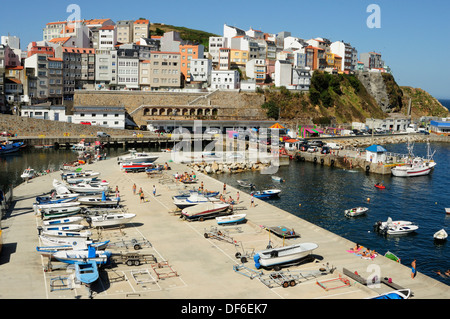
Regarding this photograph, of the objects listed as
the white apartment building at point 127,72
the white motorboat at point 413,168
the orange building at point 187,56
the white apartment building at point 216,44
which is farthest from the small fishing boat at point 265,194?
the white apartment building at point 216,44

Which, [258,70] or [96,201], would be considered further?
A: [258,70]

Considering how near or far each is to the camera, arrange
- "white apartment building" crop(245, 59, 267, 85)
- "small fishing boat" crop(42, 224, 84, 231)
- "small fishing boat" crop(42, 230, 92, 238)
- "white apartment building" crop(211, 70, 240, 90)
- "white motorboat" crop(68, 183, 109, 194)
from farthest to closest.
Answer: "white apartment building" crop(245, 59, 267, 85) < "white apartment building" crop(211, 70, 240, 90) < "white motorboat" crop(68, 183, 109, 194) < "small fishing boat" crop(42, 224, 84, 231) < "small fishing boat" crop(42, 230, 92, 238)

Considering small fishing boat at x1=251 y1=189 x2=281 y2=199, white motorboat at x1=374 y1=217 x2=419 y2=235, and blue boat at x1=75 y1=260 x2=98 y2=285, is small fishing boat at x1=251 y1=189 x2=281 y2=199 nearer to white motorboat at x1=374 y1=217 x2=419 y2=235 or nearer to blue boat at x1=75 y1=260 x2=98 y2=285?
white motorboat at x1=374 y1=217 x2=419 y2=235

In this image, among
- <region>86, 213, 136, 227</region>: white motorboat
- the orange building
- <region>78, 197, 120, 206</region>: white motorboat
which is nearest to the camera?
<region>86, 213, 136, 227</region>: white motorboat

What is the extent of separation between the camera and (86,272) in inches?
741

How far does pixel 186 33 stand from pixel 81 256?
431 ft

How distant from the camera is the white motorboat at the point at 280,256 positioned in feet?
66.1

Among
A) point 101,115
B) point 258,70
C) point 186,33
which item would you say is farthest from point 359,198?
point 186,33

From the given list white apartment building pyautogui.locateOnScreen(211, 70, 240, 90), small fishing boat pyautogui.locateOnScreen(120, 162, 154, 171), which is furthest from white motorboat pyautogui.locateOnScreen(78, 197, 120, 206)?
white apartment building pyautogui.locateOnScreen(211, 70, 240, 90)

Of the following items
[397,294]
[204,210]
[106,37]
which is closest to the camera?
[397,294]

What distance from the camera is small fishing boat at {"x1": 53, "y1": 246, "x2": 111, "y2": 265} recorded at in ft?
65.4

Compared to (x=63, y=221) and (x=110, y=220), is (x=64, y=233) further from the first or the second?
Answer: (x=110, y=220)

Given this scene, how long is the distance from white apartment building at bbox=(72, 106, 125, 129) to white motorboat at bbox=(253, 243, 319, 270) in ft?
187

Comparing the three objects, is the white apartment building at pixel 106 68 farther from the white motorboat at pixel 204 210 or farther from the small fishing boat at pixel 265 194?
the white motorboat at pixel 204 210
